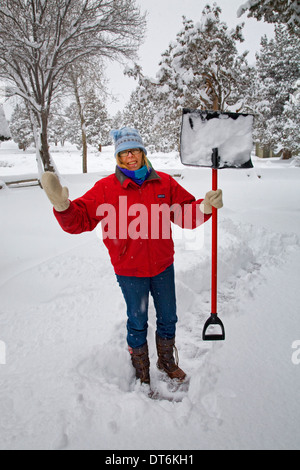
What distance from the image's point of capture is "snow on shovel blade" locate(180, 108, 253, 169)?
2479 mm

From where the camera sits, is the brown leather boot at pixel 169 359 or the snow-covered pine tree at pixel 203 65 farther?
the snow-covered pine tree at pixel 203 65

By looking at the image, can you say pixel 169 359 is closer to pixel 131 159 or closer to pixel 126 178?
pixel 126 178

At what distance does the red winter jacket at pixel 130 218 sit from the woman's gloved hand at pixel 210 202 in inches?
12.2

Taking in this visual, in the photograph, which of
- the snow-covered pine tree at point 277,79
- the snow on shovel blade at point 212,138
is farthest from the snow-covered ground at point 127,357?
the snow-covered pine tree at point 277,79

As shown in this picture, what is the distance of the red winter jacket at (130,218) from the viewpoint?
205cm

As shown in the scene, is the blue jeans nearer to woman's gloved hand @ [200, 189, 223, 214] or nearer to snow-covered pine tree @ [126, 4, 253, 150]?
woman's gloved hand @ [200, 189, 223, 214]

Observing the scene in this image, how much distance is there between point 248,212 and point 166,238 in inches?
242

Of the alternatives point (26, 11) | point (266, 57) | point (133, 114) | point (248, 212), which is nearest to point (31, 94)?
point (26, 11)

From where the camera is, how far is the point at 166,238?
7.29ft

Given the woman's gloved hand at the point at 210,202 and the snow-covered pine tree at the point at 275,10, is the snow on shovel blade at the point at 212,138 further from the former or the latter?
the snow-covered pine tree at the point at 275,10

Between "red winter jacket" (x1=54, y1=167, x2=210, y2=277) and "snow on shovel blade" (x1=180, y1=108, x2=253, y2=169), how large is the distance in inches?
21.1

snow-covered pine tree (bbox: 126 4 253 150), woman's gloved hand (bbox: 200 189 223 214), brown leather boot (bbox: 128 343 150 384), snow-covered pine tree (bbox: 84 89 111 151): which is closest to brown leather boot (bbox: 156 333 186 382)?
brown leather boot (bbox: 128 343 150 384)

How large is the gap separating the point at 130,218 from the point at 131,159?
450 millimetres
